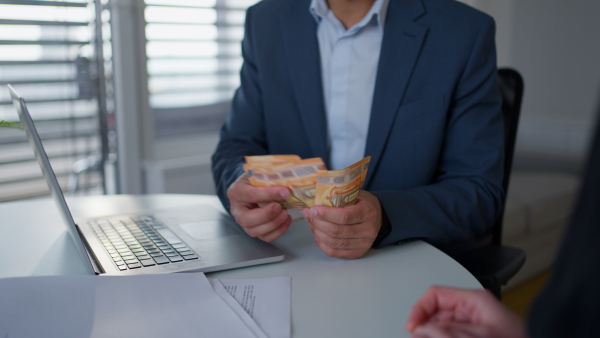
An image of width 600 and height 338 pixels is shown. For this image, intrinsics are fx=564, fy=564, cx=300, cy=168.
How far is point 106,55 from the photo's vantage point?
2.51 m

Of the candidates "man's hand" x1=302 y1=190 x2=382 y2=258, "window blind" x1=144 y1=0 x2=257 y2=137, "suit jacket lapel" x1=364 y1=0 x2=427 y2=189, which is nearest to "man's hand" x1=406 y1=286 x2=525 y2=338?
"man's hand" x1=302 y1=190 x2=382 y2=258

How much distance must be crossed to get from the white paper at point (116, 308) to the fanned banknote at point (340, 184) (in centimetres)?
24

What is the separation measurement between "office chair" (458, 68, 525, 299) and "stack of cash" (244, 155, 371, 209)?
396 millimetres

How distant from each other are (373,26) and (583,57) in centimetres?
260

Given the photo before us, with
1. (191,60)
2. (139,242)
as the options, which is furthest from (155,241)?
(191,60)

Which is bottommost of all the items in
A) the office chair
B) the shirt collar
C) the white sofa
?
the white sofa

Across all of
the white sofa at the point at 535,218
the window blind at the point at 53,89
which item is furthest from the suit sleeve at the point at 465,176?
the window blind at the point at 53,89

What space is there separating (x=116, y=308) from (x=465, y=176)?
856 millimetres

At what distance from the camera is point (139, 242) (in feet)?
3.40

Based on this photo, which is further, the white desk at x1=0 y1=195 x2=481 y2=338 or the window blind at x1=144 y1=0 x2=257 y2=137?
the window blind at x1=144 y1=0 x2=257 y2=137

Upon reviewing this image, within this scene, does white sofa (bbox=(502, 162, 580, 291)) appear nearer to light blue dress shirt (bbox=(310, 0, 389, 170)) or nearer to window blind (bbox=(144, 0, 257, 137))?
light blue dress shirt (bbox=(310, 0, 389, 170))

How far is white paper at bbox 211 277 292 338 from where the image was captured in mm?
742

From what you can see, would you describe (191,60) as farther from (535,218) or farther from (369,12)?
(535,218)

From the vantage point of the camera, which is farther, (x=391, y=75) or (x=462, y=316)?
(x=391, y=75)
